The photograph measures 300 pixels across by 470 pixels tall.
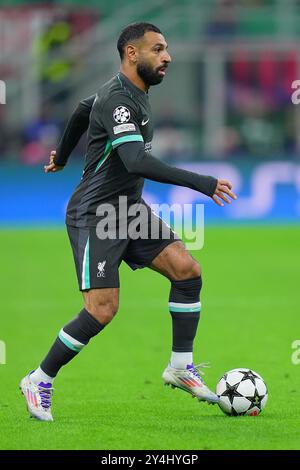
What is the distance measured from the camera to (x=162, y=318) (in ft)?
37.8

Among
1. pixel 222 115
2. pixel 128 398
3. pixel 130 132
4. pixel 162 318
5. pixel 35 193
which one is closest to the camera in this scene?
pixel 130 132

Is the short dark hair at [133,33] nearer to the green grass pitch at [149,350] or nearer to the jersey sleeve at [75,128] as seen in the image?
the jersey sleeve at [75,128]

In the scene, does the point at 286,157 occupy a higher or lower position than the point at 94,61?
lower

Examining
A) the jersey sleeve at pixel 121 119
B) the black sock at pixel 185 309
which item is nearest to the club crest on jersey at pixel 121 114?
the jersey sleeve at pixel 121 119

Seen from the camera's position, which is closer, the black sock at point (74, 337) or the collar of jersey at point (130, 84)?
the black sock at point (74, 337)

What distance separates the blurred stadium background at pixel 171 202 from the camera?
685 centimetres

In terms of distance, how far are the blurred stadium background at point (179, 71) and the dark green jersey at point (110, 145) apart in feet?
48.9

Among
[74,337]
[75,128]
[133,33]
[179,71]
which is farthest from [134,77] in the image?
[179,71]

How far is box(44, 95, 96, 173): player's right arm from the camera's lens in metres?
7.07

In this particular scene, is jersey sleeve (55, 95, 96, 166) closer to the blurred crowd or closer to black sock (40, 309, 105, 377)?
black sock (40, 309, 105, 377)

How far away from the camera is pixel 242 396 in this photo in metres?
6.65

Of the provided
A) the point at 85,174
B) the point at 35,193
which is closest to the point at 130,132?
the point at 85,174
